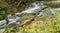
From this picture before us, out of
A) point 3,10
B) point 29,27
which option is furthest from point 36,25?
point 3,10

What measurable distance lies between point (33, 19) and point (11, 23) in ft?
2.86

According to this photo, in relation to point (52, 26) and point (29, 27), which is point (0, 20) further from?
point (52, 26)

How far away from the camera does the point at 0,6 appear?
28.9ft

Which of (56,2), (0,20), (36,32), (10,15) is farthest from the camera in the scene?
(56,2)

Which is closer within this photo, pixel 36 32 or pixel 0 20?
pixel 36 32

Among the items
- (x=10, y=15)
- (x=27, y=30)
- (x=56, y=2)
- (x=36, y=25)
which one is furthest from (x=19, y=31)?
(x=56, y=2)

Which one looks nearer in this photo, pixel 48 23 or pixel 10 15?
pixel 48 23

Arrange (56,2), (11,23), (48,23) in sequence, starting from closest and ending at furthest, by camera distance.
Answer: (48,23) → (11,23) → (56,2)

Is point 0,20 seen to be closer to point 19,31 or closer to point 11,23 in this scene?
point 11,23

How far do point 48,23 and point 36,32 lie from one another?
0.70 metres

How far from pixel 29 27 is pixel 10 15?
93.8 inches

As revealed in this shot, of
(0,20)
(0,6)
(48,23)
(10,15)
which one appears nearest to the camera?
(48,23)

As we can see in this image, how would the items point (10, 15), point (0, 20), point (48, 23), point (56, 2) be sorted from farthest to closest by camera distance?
point (56, 2) → point (10, 15) → point (0, 20) → point (48, 23)

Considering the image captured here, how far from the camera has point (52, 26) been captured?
5805 mm
